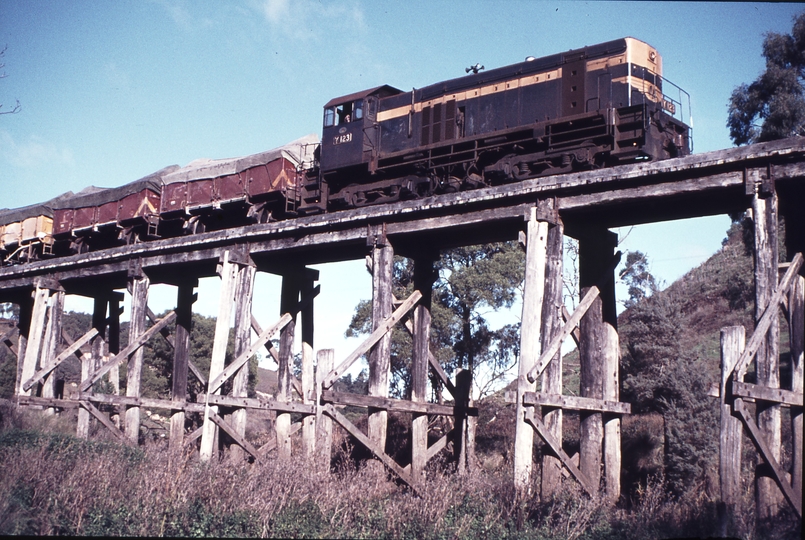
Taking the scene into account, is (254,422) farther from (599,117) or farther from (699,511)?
(699,511)

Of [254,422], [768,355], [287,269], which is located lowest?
[254,422]

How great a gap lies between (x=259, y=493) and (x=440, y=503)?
2.26m

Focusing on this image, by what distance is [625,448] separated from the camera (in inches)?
671

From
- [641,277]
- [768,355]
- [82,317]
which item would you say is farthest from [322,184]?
[82,317]

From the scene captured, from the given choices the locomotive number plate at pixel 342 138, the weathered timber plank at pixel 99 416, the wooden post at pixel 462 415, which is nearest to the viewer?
the wooden post at pixel 462 415

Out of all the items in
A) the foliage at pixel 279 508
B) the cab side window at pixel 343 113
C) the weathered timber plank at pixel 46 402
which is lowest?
the foliage at pixel 279 508

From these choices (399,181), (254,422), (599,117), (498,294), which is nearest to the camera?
(599,117)

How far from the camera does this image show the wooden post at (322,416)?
1165 centimetres

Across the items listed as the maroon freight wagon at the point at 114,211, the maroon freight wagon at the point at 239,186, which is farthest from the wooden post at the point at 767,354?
the maroon freight wagon at the point at 114,211

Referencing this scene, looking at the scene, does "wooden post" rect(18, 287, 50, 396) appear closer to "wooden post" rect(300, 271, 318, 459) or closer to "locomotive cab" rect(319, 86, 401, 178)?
"wooden post" rect(300, 271, 318, 459)

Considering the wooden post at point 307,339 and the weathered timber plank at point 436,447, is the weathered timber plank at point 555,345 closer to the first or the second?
the weathered timber plank at point 436,447

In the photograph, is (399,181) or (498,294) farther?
(498,294)

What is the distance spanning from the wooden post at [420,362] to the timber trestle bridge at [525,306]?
0.04m

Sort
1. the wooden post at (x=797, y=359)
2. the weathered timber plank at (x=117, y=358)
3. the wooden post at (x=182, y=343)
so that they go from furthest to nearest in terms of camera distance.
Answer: the wooden post at (x=182, y=343) → the weathered timber plank at (x=117, y=358) → the wooden post at (x=797, y=359)
